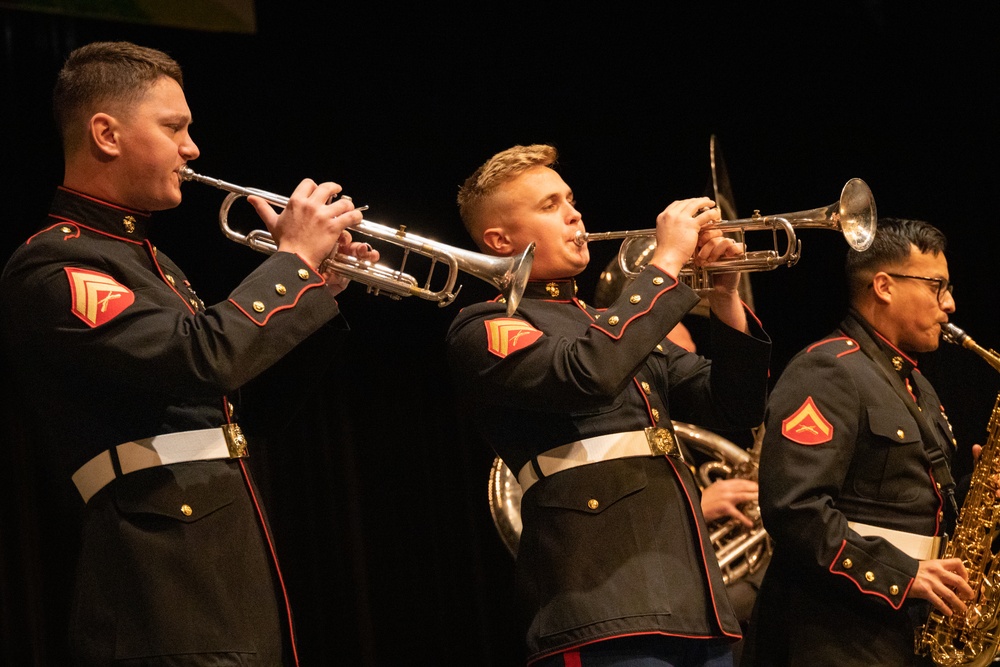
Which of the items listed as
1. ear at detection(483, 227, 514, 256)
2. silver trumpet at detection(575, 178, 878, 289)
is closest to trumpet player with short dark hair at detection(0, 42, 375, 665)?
ear at detection(483, 227, 514, 256)

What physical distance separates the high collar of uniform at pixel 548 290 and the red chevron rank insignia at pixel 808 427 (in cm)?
80

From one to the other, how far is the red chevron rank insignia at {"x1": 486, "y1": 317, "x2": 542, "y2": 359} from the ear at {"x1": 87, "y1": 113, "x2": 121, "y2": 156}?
88cm

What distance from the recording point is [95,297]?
6.93 feet

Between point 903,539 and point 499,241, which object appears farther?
point 903,539

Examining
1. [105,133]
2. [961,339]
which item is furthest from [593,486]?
[961,339]

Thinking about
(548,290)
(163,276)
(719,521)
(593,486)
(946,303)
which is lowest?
(719,521)

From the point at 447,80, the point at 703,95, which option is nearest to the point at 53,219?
the point at 447,80

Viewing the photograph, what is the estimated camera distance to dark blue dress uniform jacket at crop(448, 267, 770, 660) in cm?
239

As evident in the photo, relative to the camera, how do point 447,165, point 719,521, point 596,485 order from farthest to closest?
point 447,165 → point 719,521 → point 596,485

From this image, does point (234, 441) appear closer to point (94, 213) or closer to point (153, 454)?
point (153, 454)

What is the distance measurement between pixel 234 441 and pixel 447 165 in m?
2.83

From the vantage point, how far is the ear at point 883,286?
366cm

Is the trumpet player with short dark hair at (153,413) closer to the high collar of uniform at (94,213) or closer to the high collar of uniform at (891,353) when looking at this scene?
the high collar of uniform at (94,213)

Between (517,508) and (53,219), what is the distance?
205cm
